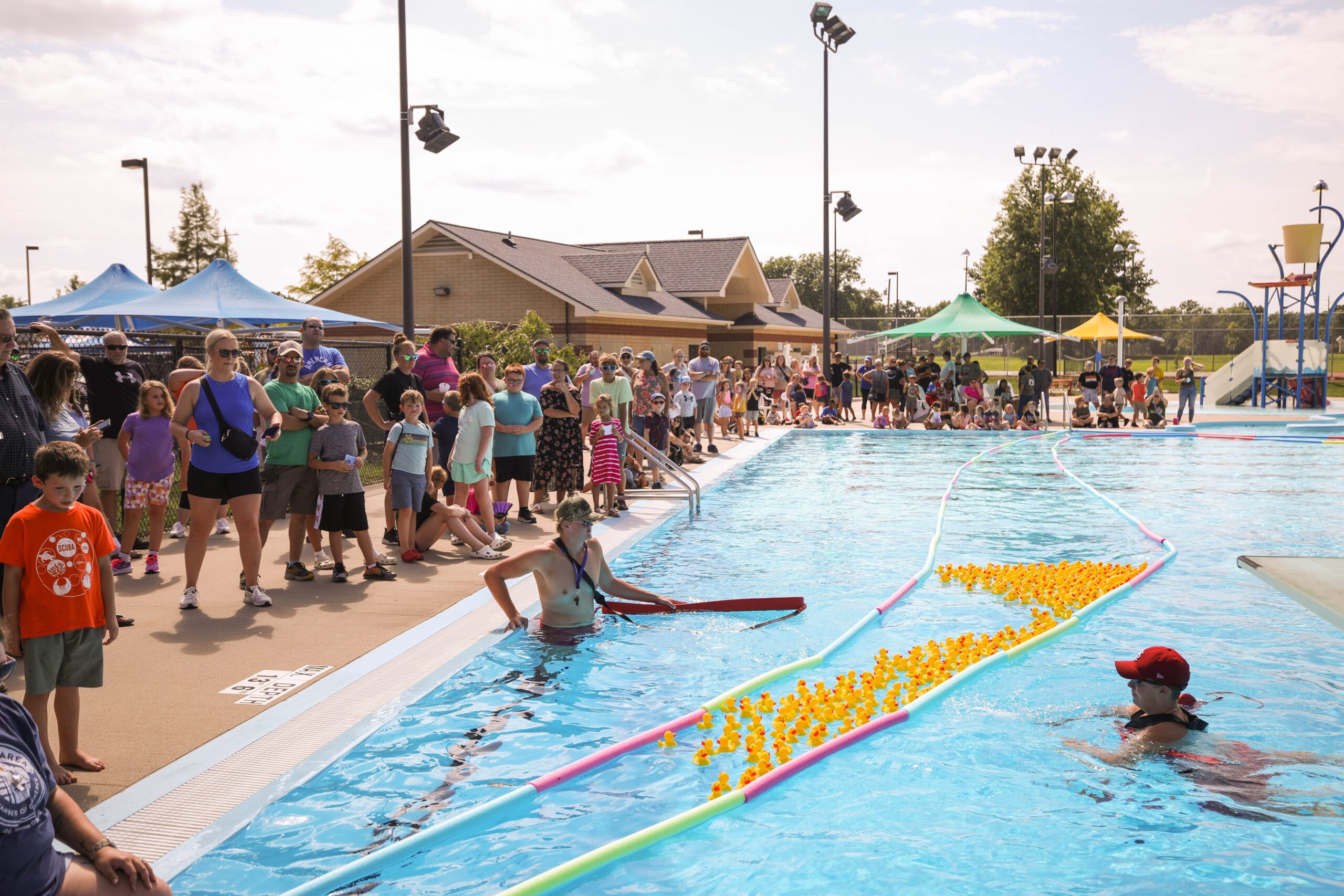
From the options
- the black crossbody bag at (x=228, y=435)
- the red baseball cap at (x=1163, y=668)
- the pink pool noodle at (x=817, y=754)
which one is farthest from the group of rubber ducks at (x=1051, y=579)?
the black crossbody bag at (x=228, y=435)

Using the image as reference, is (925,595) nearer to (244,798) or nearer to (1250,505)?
(244,798)

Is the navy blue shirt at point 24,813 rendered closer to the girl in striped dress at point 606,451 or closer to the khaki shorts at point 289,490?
the khaki shorts at point 289,490

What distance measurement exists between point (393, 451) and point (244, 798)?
4.88 meters

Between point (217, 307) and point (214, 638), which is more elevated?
point (217, 307)

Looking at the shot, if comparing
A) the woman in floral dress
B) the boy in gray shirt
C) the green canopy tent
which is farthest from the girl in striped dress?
the green canopy tent

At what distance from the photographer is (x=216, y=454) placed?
7094mm

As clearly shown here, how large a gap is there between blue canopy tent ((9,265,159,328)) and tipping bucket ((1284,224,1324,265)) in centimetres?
2939

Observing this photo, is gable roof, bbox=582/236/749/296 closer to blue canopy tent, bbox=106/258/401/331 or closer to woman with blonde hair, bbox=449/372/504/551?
blue canopy tent, bbox=106/258/401/331

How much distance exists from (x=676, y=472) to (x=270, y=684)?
8.77m

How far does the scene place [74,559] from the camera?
4430mm

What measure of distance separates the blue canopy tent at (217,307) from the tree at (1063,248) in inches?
2534

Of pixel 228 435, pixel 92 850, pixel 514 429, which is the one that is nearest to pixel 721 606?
pixel 514 429

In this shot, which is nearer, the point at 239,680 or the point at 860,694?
the point at 239,680

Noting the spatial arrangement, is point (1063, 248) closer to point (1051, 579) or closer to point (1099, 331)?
point (1099, 331)
